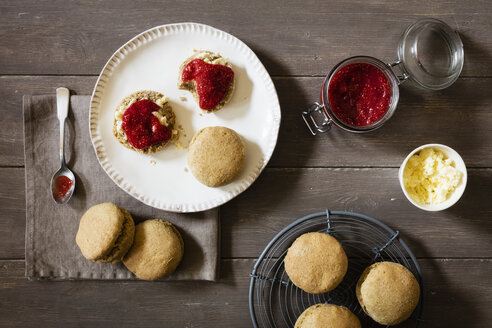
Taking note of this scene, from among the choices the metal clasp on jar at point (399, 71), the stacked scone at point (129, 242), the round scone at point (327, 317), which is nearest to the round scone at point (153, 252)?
the stacked scone at point (129, 242)

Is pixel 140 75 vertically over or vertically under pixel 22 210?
over

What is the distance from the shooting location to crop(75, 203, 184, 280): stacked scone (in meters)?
1.80

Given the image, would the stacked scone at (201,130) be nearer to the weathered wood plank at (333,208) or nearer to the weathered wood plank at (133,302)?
the weathered wood plank at (333,208)

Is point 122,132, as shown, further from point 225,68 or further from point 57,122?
point 225,68

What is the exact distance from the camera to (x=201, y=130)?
1.90 metres

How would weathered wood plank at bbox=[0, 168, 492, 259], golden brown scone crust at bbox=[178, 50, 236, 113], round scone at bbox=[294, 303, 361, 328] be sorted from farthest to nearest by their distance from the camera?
1. weathered wood plank at bbox=[0, 168, 492, 259]
2. golden brown scone crust at bbox=[178, 50, 236, 113]
3. round scone at bbox=[294, 303, 361, 328]

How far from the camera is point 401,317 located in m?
1.80

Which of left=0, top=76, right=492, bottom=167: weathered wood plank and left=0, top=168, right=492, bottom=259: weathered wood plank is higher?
left=0, top=76, right=492, bottom=167: weathered wood plank

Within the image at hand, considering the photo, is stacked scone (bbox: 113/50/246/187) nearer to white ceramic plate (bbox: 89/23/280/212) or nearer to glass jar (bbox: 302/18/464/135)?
white ceramic plate (bbox: 89/23/280/212)

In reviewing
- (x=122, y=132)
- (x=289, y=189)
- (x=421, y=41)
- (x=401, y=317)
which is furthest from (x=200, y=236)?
(x=421, y=41)

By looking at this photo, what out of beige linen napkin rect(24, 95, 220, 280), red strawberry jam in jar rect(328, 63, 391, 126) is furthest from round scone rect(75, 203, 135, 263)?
red strawberry jam in jar rect(328, 63, 391, 126)

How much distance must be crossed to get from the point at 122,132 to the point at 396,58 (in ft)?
4.70

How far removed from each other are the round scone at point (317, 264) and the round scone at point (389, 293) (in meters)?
0.14

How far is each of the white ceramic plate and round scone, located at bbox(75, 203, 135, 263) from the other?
14 centimetres
